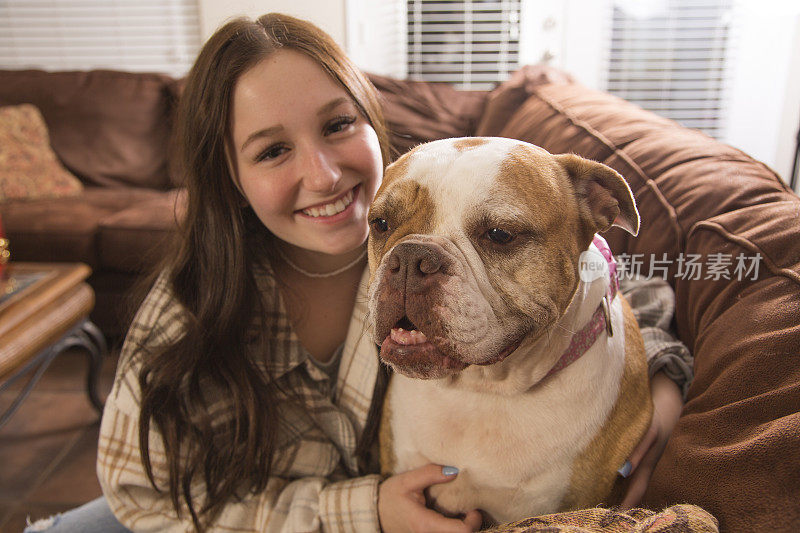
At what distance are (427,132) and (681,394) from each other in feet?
3.80

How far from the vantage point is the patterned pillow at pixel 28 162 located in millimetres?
3307

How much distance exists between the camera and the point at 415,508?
1.01 m

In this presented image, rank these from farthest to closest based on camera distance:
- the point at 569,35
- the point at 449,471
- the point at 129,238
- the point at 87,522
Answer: the point at 569,35
the point at 129,238
the point at 87,522
the point at 449,471

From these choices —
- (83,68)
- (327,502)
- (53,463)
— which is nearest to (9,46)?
(83,68)

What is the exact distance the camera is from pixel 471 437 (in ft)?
3.19

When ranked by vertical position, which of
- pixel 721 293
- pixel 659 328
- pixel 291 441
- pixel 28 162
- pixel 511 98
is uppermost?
pixel 511 98

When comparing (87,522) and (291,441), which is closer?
(291,441)

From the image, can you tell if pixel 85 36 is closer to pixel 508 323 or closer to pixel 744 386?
pixel 508 323

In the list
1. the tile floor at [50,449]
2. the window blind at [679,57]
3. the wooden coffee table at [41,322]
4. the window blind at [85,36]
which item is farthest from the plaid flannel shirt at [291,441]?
the window blind at [85,36]

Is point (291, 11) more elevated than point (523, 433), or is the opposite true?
point (291, 11)

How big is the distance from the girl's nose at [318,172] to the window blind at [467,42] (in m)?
2.18

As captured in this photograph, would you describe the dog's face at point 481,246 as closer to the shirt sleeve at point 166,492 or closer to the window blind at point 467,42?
the shirt sleeve at point 166,492

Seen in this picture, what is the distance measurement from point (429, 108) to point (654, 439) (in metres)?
1.73

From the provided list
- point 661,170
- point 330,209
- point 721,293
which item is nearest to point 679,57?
point 661,170
